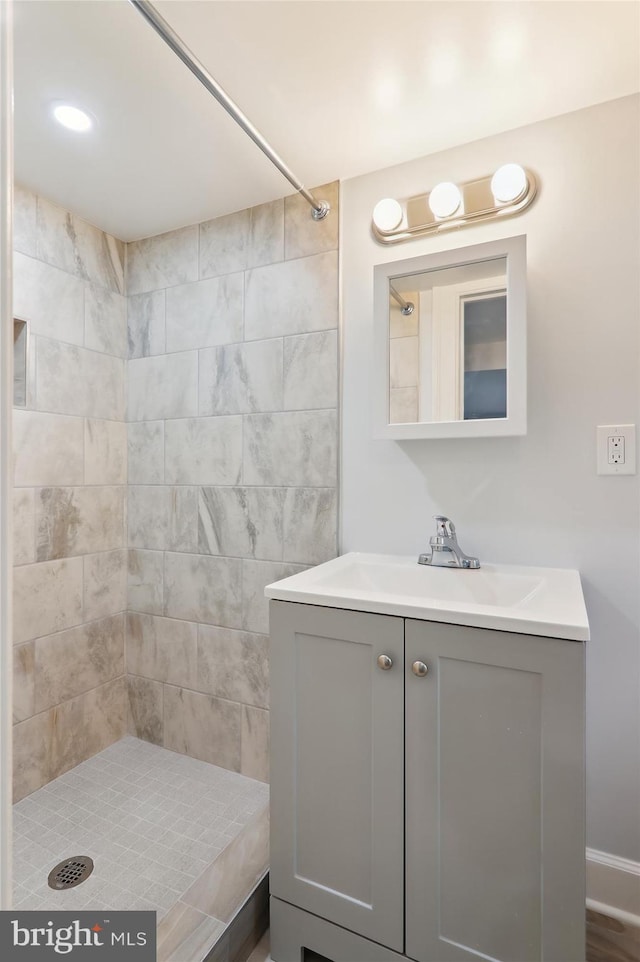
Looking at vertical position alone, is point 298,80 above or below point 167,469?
above

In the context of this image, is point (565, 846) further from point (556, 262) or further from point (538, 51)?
point (538, 51)

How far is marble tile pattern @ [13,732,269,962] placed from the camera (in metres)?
1.35

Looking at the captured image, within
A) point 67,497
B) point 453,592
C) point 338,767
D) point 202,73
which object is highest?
point 202,73

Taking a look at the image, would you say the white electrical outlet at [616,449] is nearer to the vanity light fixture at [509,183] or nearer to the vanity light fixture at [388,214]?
the vanity light fixture at [509,183]

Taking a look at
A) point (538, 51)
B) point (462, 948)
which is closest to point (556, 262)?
point (538, 51)

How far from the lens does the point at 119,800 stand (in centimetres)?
182

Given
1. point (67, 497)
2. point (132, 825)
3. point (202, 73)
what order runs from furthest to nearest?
point (67, 497)
point (132, 825)
point (202, 73)

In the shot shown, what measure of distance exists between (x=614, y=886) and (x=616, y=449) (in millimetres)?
1201

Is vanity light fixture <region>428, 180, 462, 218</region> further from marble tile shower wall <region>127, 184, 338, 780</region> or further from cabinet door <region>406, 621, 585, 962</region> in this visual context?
cabinet door <region>406, 621, 585, 962</region>

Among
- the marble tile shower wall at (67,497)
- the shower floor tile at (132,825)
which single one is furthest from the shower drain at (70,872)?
the marble tile shower wall at (67,497)

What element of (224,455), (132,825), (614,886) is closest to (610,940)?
(614,886)

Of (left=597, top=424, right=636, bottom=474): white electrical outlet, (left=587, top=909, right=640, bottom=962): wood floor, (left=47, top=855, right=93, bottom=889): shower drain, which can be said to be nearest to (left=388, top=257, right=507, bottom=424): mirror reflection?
(left=597, top=424, right=636, bottom=474): white electrical outlet

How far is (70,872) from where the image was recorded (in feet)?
4.89

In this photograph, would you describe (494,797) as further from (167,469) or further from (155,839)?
(167,469)
